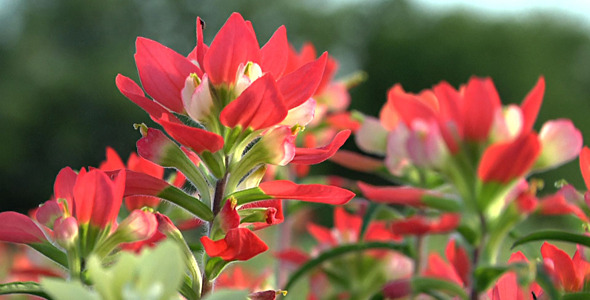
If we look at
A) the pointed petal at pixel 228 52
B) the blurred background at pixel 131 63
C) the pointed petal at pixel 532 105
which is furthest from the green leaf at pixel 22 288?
the blurred background at pixel 131 63

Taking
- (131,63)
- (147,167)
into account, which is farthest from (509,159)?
(131,63)

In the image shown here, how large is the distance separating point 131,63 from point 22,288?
2177cm

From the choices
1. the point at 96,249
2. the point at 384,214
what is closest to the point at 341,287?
the point at 384,214

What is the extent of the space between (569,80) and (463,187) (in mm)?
20777

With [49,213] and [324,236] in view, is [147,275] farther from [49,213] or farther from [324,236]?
[324,236]

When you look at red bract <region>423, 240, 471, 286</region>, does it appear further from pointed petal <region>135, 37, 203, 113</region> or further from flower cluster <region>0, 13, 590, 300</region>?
pointed petal <region>135, 37, 203, 113</region>

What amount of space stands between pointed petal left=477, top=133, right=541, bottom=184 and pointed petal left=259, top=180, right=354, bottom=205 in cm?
13

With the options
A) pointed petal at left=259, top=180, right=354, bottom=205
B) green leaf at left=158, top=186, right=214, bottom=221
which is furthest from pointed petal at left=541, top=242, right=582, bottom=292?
green leaf at left=158, top=186, right=214, bottom=221

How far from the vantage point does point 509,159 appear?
611mm

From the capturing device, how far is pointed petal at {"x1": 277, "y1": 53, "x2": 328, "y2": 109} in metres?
0.63

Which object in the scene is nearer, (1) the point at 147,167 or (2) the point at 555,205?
(2) the point at 555,205

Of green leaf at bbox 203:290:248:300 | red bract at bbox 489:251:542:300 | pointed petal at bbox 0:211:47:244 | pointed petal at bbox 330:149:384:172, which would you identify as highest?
pointed petal at bbox 330:149:384:172

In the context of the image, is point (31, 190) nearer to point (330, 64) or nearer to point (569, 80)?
point (569, 80)

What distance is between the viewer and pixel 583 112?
61.1 ft
